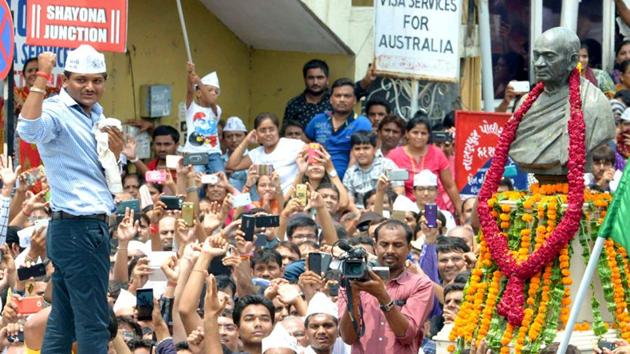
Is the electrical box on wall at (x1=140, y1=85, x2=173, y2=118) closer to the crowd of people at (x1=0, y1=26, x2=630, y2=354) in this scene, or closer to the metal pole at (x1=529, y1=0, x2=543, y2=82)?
the crowd of people at (x1=0, y1=26, x2=630, y2=354)

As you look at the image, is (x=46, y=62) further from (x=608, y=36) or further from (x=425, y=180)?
(x=608, y=36)

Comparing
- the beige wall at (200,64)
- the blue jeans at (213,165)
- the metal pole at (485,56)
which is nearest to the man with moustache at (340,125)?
the blue jeans at (213,165)

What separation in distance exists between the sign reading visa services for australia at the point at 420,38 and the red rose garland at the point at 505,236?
21.6 ft

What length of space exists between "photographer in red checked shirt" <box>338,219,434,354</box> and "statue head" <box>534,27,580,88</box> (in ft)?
4.97

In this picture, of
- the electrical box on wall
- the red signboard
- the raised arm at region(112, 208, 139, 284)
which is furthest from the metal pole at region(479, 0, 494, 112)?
the raised arm at region(112, 208, 139, 284)

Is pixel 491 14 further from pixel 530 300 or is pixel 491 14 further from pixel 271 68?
pixel 530 300

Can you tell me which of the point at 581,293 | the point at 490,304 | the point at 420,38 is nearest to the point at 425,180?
the point at 420,38

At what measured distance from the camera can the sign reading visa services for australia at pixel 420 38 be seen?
19.8 metres

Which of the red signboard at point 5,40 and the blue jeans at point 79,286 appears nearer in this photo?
the blue jeans at point 79,286

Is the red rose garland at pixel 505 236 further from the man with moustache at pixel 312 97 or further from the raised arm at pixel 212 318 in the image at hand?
the man with moustache at pixel 312 97

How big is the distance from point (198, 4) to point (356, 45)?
6.15 ft

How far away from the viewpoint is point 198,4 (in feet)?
75.5

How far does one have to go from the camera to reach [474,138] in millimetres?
18828

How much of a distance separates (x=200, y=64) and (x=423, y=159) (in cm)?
471
